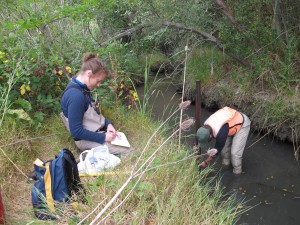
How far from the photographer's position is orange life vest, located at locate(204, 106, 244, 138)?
4270 mm

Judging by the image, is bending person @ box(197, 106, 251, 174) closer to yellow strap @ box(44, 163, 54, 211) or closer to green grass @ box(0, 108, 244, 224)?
green grass @ box(0, 108, 244, 224)

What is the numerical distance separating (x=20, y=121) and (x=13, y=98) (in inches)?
14.8

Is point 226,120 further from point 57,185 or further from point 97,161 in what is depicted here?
point 57,185

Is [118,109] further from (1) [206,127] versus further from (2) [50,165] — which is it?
(2) [50,165]

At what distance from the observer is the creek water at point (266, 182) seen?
3877 mm

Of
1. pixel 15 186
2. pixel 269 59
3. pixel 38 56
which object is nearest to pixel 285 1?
pixel 269 59

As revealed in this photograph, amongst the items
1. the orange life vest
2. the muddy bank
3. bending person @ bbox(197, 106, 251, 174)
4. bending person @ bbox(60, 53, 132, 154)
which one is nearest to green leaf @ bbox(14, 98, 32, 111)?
bending person @ bbox(60, 53, 132, 154)

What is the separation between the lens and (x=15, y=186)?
3102 mm

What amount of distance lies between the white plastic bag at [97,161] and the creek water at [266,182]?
149 cm

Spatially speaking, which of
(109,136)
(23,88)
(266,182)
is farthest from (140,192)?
(266,182)

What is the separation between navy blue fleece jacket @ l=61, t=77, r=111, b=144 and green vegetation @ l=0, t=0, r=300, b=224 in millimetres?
522

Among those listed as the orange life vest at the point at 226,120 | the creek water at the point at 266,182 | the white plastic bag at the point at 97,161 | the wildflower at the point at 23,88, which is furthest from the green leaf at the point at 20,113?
the orange life vest at the point at 226,120

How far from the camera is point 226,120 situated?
4.35m

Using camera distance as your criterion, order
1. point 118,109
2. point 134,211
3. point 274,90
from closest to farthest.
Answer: point 134,211
point 118,109
point 274,90
